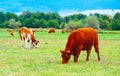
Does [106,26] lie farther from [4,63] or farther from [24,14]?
[4,63]

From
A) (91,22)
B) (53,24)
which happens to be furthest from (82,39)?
(53,24)

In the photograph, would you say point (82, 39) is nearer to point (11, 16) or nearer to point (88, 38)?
point (88, 38)

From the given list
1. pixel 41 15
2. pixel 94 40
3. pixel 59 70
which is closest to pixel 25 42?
pixel 94 40

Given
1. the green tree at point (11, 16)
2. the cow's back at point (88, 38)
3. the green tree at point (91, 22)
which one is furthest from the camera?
the green tree at point (11, 16)

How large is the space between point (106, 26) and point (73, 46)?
108 m

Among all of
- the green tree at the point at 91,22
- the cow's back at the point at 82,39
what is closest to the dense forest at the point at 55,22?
the green tree at the point at 91,22

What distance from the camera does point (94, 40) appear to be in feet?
74.6

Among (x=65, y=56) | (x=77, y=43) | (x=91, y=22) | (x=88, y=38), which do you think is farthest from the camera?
(x=91, y=22)

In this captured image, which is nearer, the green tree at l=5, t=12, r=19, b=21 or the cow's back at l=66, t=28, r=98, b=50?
the cow's back at l=66, t=28, r=98, b=50

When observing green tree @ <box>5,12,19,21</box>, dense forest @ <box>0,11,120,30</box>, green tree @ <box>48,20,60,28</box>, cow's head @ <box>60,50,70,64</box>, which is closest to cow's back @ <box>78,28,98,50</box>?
cow's head @ <box>60,50,70,64</box>

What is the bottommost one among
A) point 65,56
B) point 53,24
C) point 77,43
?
point 53,24

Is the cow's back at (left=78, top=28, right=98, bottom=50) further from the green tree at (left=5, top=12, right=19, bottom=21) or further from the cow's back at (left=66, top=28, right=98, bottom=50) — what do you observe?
the green tree at (left=5, top=12, right=19, bottom=21)

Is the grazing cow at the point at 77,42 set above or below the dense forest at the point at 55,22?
above

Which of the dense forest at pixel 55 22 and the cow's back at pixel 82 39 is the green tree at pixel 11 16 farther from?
the cow's back at pixel 82 39
